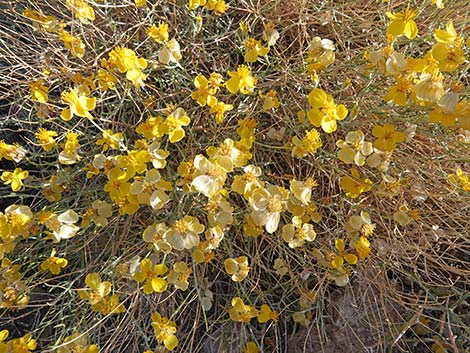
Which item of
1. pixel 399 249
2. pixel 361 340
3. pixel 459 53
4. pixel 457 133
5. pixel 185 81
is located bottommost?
pixel 361 340

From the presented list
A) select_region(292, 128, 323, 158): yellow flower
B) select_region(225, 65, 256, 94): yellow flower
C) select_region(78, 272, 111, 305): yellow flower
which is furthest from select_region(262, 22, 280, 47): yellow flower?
select_region(78, 272, 111, 305): yellow flower

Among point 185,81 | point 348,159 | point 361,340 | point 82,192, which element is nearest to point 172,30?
point 185,81

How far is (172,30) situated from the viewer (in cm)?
128

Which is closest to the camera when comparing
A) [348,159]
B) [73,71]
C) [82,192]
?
[348,159]

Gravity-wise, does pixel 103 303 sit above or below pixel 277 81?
below

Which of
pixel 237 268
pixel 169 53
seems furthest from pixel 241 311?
pixel 169 53

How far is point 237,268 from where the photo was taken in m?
1.03

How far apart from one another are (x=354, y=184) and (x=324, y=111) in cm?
18

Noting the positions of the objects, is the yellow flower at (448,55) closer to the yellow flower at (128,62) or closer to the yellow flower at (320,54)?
the yellow flower at (320,54)

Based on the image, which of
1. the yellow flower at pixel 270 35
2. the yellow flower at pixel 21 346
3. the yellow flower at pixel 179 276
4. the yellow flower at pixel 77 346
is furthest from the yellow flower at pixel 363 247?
the yellow flower at pixel 21 346

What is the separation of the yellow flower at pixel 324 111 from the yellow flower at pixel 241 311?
39cm

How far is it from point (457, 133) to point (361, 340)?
0.53 meters

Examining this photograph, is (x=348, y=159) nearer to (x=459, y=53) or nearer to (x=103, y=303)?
(x=459, y=53)

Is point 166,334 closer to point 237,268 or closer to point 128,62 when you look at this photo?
point 237,268
